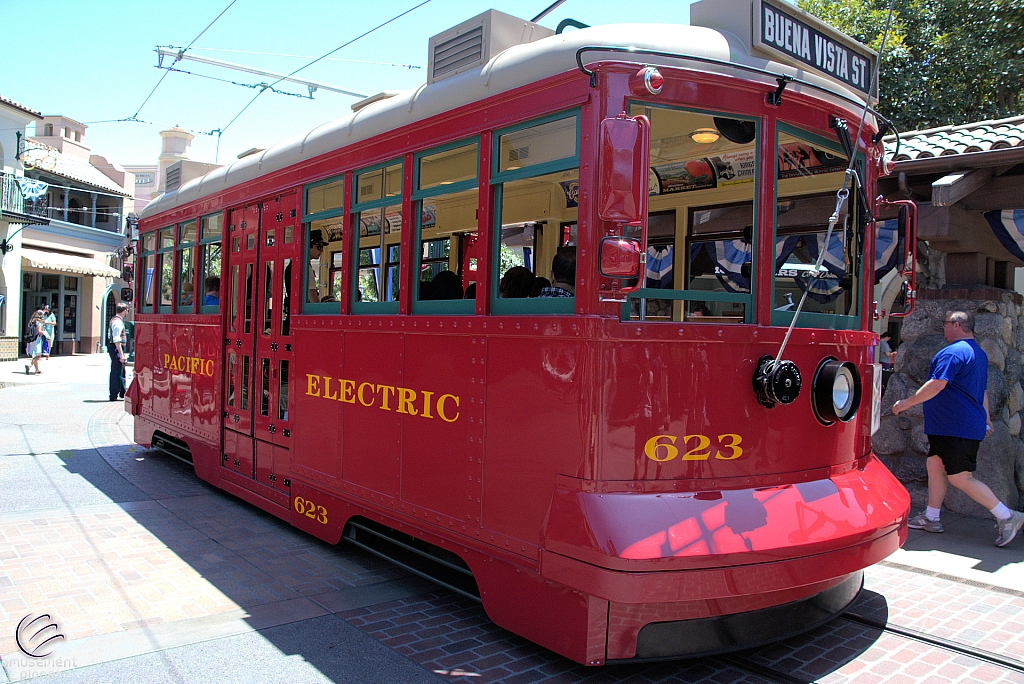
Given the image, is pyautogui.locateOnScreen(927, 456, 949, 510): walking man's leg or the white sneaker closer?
the white sneaker

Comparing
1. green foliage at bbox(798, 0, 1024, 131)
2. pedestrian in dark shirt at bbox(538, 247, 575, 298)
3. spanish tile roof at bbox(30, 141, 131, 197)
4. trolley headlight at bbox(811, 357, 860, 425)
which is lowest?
trolley headlight at bbox(811, 357, 860, 425)

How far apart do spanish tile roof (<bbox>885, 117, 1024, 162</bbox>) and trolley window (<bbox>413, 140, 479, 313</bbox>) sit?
3.70m

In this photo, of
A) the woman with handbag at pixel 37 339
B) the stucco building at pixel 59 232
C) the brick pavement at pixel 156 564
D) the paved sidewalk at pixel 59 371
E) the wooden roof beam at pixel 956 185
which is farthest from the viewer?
the stucco building at pixel 59 232

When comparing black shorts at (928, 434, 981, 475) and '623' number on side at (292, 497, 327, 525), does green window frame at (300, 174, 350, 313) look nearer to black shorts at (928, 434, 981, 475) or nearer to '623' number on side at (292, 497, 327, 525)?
'623' number on side at (292, 497, 327, 525)

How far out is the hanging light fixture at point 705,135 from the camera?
3.91 m

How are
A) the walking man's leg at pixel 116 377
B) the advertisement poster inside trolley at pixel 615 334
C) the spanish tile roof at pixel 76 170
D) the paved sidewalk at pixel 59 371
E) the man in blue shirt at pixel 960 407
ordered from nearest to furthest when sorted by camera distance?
the advertisement poster inside trolley at pixel 615 334 < the man in blue shirt at pixel 960 407 < the walking man's leg at pixel 116 377 < the paved sidewalk at pixel 59 371 < the spanish tile roof at pixel 76 170

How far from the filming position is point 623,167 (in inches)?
114

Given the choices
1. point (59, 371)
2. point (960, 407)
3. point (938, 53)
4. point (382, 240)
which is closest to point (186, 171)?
point (382, 240)

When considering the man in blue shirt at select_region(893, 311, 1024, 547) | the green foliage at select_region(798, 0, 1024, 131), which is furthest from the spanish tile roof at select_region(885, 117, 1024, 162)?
the green foliage at select_region(798, 0, 1024, 131)

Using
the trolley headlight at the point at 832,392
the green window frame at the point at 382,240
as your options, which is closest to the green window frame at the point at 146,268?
the green window frame at the point at 382,240

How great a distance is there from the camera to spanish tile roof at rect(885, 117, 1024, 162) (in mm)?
5645

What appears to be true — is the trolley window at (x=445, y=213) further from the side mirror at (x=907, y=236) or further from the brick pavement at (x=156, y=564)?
the side mirror at (x=907, y=236)

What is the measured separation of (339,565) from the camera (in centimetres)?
491

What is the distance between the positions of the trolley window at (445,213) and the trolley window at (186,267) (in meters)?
3.63
